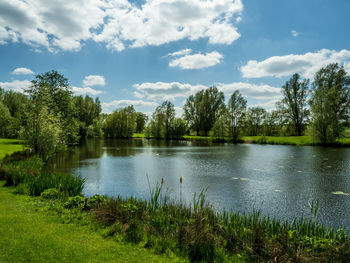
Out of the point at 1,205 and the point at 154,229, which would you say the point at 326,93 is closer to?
the point at 154,229

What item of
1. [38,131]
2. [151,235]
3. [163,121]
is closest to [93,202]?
[151,235]

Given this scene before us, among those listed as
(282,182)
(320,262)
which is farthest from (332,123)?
(320,262)

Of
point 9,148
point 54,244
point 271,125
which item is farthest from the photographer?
point 271,125

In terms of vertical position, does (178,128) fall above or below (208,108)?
below

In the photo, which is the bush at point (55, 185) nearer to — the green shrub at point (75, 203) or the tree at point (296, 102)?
the green shrub at point (75, 203)

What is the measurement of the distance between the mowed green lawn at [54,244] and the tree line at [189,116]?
1693 centimetres

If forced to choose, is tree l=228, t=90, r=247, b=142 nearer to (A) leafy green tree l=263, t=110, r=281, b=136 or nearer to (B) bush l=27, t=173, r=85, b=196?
(A) leafy green tree l=263, t=110, r=281, b=136

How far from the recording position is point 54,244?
5.05 m

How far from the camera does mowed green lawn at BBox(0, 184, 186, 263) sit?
4562 millimetres

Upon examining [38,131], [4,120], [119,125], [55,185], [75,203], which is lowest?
[75,203]

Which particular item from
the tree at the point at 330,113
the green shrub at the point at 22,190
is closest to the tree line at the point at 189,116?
the tree at the point at 330,113

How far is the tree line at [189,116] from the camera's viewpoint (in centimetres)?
2187

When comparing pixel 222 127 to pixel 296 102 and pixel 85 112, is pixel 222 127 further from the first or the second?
pixel 85 112

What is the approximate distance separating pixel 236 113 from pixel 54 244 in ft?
198
